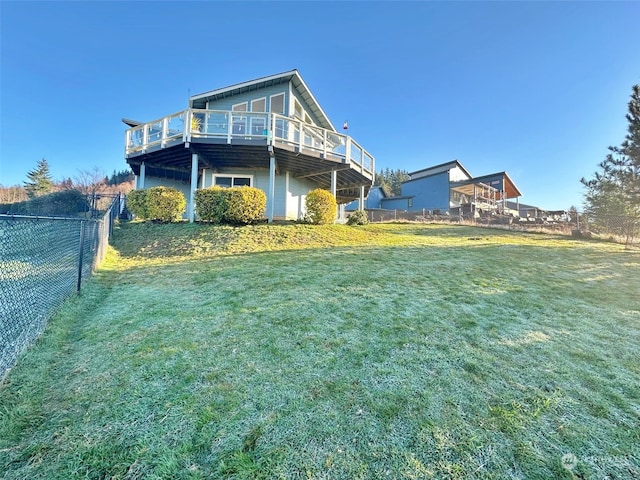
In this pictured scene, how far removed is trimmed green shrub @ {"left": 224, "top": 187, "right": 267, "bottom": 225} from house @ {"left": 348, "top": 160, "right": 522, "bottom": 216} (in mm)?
19564

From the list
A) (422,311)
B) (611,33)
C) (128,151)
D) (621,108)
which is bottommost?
(422,311)

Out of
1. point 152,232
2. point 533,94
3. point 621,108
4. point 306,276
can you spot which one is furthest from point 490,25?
point 152,232

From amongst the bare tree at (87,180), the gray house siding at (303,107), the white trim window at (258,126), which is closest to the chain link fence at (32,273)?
the white trim window at (258,126)

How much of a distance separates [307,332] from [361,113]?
28514 mm

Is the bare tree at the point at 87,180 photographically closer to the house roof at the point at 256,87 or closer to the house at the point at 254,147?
the house at the point at 254,147

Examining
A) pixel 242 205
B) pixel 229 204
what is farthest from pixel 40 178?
pixel 242 205

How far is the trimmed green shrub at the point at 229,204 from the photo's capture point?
10.4m

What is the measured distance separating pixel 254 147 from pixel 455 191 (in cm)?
2546

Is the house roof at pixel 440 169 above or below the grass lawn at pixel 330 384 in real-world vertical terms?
above

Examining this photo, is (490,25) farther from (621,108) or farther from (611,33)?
(621,108)

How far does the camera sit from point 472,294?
5215 mm

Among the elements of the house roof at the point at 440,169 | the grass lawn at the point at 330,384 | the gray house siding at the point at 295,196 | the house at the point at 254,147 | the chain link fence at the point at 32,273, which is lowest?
the grass lawn at the point at 330,384

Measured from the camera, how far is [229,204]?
1038 centimetres

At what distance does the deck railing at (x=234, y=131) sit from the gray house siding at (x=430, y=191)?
19.6m
